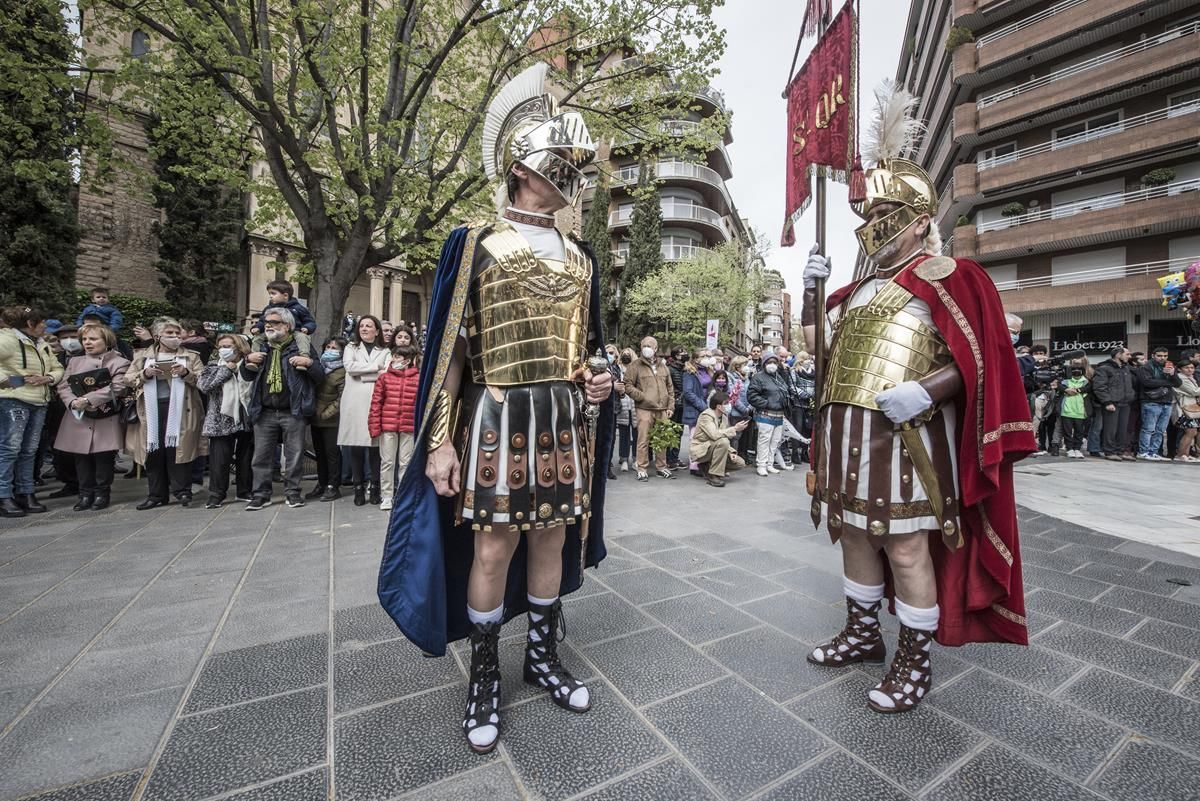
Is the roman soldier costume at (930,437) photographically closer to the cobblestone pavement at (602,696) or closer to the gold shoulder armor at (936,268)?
the gold shoulder armor at (936,268)

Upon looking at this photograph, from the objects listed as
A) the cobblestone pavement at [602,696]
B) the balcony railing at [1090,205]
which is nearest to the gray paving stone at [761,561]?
the cobblestone pavement at [602,696]

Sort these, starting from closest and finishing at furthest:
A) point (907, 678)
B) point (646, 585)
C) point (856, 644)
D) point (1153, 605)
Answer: point (907, 678) → point (856, 644) → point (1153, 605) → point (646, 585)

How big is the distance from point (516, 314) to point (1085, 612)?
12.1ft

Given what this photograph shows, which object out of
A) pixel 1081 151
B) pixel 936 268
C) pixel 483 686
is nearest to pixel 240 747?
pixel 483 686

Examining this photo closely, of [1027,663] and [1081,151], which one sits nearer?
[1027,663]

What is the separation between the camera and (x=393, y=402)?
19.0 ft

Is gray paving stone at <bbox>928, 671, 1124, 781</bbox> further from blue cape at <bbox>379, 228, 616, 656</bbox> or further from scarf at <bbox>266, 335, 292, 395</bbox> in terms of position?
scarf at <bbox>266, 335, 292, 395</bbox>

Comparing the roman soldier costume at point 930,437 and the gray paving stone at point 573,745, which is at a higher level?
the roman soldier costume at point 930,437

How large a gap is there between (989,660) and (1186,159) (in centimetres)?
2875

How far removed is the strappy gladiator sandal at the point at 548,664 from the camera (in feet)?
6.93

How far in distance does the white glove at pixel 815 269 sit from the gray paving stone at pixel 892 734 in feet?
6.07

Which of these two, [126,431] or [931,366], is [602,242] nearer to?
[126,431]

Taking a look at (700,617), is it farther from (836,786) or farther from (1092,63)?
(1092,63)

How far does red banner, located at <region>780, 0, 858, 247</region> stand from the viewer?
8.82 feet
